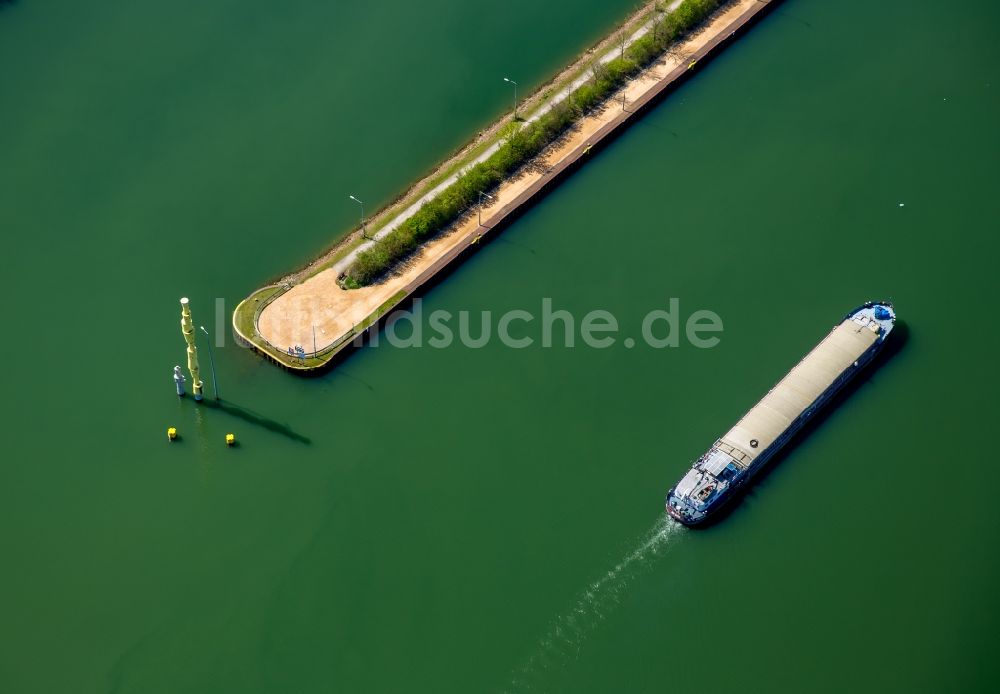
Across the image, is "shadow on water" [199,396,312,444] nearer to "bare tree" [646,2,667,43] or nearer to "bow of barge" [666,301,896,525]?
"bow of barge" [666,301,896,525]

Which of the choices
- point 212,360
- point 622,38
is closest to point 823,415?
point 622,38

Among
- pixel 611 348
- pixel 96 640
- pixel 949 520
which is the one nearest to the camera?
pixel 96 640

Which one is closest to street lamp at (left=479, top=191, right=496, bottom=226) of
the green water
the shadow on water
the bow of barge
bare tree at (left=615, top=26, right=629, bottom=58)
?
the green water

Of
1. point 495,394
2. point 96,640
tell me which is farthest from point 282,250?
point 96,640

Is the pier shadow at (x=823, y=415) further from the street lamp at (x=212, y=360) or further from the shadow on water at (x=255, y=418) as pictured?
the street lamp at (x=212, y=360)

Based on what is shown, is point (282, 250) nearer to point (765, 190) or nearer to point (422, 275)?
point (422, 275)

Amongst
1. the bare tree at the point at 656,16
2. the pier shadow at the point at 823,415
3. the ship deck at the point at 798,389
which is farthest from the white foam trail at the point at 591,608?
the bare tree at the point at 656,16
